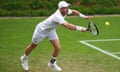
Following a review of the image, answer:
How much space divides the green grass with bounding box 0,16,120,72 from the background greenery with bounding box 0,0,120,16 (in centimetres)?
228

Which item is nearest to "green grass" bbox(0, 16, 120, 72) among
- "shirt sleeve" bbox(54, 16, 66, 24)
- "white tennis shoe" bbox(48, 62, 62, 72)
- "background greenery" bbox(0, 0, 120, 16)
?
"white tennis shoe" bbox(48, 62, 62, 72)

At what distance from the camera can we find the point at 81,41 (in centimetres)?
1462

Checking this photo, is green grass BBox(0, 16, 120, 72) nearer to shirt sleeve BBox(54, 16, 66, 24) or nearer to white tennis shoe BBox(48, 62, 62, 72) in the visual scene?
white tennis shoe BBox(48, 62, 62, 72)

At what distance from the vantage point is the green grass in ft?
35.3

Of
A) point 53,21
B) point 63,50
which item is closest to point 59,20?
point 53,21

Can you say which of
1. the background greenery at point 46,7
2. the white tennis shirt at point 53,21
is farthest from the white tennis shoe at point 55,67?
the background greenery at point 46,7

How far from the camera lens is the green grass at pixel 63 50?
10746 mm

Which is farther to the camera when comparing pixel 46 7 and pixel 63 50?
pixel 46 7

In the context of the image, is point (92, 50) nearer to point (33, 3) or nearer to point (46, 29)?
point (46, 29)

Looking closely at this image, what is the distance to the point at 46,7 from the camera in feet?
72.8

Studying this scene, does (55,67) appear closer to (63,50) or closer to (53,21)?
(53,21)

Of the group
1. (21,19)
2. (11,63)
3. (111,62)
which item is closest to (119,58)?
(111,62)

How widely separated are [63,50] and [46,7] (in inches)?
374

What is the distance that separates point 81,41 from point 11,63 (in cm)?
438
